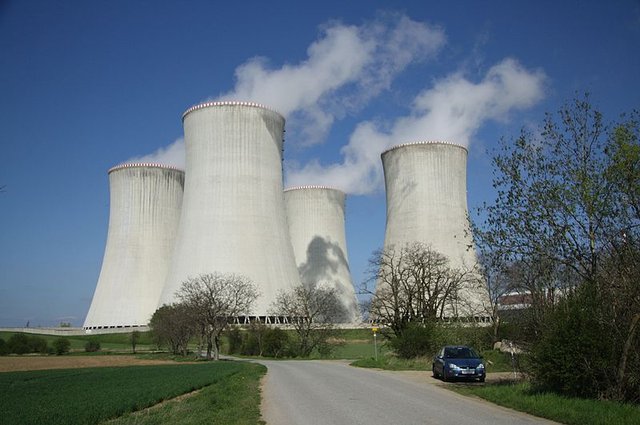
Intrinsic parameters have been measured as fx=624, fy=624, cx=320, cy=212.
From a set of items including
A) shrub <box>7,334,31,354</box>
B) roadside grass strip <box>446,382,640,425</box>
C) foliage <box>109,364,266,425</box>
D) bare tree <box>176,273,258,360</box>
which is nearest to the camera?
roadside grass strip <box>446,382,640,425</box>

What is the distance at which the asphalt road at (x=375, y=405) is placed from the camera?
28.3 ft

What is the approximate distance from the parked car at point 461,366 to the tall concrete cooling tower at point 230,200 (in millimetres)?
24411

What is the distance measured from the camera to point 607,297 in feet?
34.0

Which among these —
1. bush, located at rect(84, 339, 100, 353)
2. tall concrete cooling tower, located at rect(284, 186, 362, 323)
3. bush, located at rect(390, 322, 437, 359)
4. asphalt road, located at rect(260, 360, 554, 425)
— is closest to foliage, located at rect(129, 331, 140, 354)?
bush, located at rect(84, 339, 100, 353)

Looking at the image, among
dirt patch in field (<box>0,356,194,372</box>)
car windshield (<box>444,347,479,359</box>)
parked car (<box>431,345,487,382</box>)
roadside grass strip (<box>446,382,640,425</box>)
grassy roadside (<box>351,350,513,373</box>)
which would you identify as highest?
car windshield (<box>444,347,479,359</box>)

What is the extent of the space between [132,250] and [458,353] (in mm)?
35909

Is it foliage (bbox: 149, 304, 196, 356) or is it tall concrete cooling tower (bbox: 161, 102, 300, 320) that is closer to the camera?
foliage (bbox: 149, 304, 196, 356)

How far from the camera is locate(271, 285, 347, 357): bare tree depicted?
120ft

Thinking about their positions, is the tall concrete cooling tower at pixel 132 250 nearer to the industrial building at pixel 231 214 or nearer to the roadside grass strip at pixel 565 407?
the industrial building at pixel 231 214

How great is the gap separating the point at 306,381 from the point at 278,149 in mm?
27491

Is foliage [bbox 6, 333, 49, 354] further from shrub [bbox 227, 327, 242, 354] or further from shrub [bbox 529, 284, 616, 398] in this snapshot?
shrub [bbox 529, 284, 616, 398]

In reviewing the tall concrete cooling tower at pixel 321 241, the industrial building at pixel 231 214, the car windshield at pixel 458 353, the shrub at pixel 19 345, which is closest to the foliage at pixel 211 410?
the car windshield at pixel 458 353

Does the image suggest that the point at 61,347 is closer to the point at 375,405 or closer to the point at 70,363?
the point at 70,363

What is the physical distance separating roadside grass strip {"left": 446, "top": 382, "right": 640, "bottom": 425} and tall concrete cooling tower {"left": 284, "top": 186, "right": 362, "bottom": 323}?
45283 millimetres
